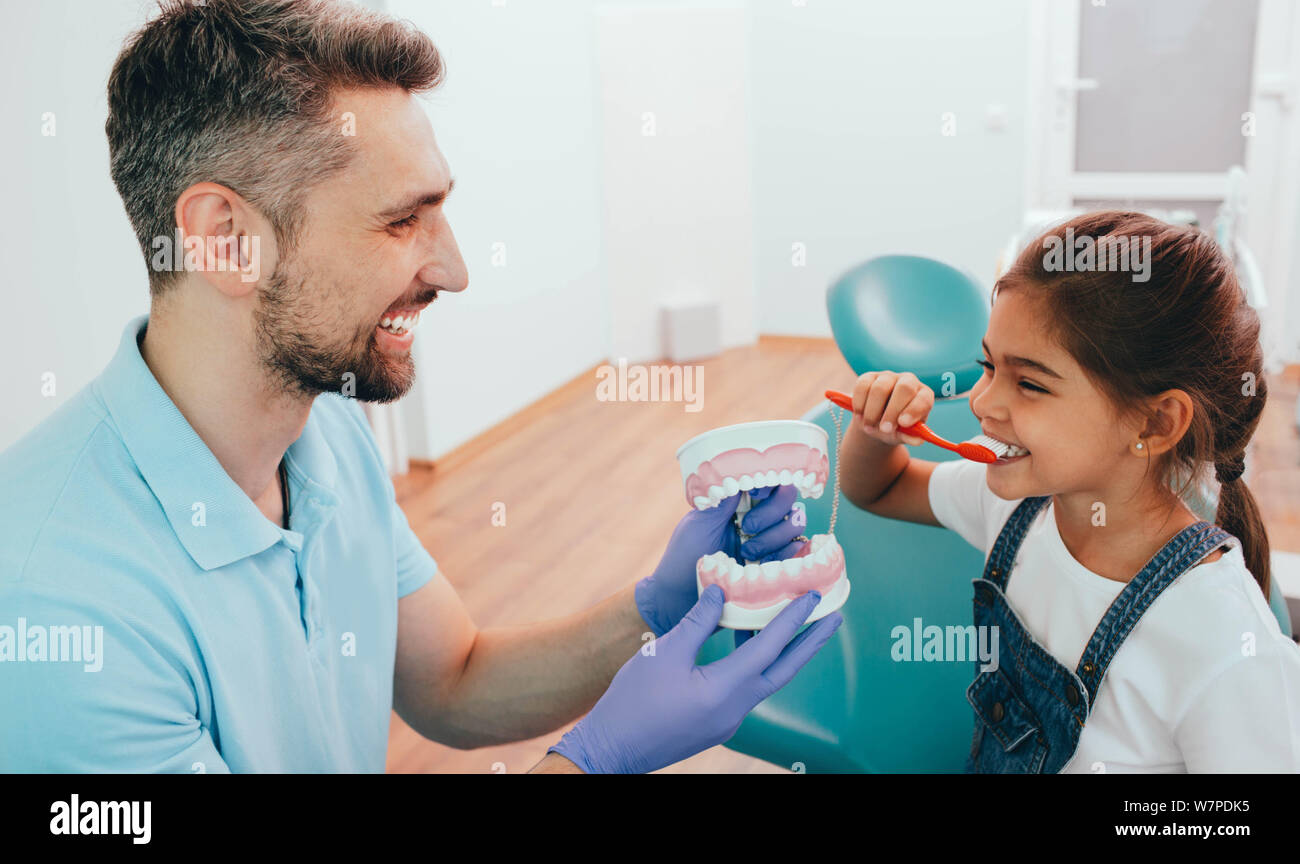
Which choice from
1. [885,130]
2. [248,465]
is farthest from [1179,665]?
[885,130]

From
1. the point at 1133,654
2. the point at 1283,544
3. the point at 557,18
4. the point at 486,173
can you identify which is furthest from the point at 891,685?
the point at 557,18

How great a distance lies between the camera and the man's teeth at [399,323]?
1104 mm

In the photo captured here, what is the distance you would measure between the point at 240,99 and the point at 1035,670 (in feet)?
2.91

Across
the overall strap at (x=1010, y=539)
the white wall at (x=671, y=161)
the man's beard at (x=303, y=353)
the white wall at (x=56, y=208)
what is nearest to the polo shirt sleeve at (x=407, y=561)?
the man's beard at (x=303, y=353)

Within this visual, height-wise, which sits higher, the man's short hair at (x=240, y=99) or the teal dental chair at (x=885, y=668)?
the man's short hair at (x=240, y=99)

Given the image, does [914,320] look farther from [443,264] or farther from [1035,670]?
[443,264]

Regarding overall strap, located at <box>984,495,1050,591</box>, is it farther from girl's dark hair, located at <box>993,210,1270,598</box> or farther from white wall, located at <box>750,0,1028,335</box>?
white wall, located at <box>750,0,1028,335</box>

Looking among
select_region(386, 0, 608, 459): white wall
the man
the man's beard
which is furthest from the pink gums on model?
select_region(386, 0, 608, 459): white wall

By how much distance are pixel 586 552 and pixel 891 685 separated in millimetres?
1836

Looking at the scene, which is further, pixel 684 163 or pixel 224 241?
pixel 684 163

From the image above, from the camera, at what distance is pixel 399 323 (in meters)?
1.12

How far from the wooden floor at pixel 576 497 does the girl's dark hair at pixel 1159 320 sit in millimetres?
1363

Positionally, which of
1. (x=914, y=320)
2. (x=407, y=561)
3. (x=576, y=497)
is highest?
(x=914, y=320)

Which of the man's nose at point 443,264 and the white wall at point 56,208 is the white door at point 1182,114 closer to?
the white wall at point 56,208
